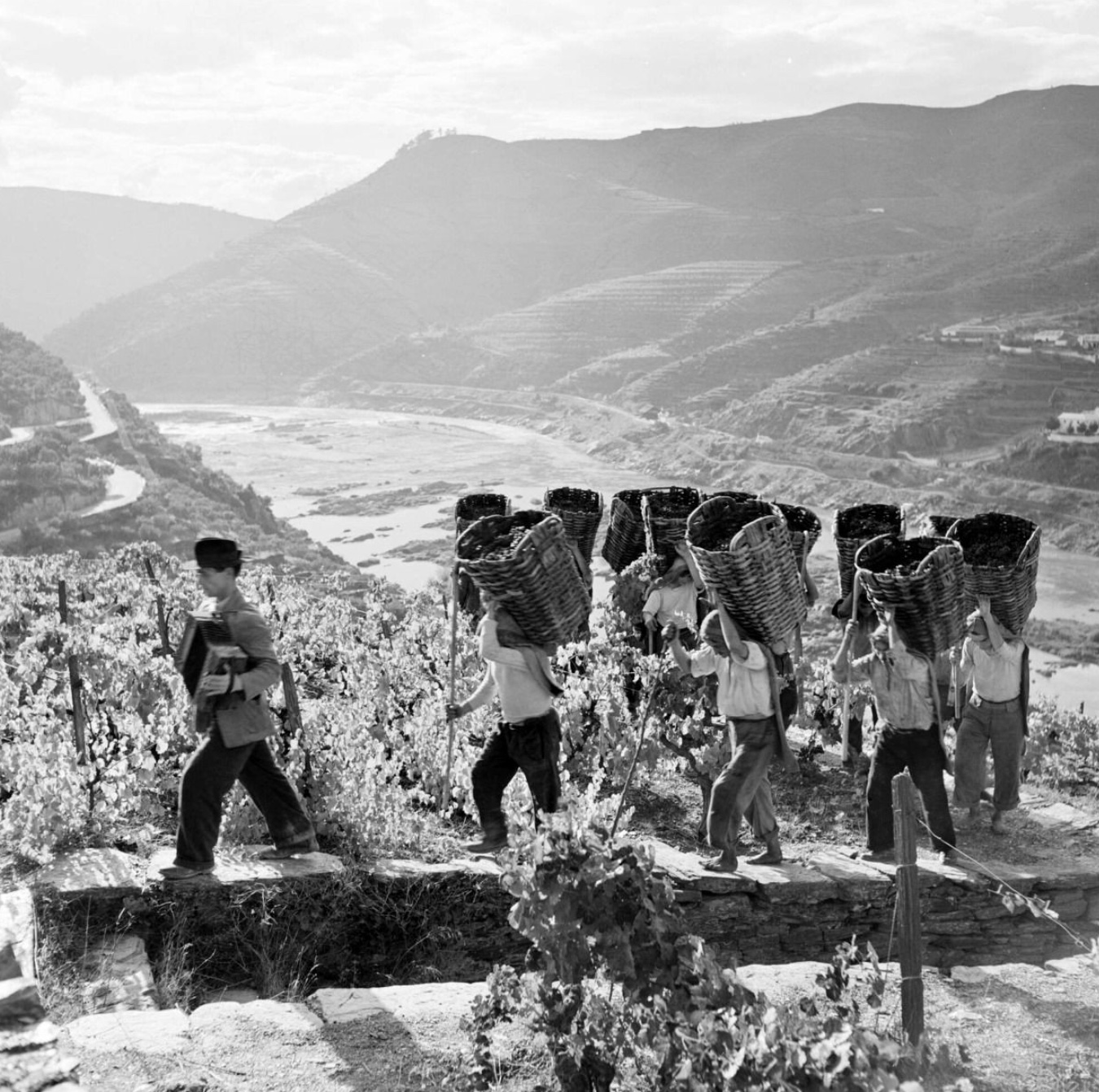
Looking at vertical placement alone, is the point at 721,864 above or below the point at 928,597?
below

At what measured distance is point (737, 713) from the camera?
4.84 metres

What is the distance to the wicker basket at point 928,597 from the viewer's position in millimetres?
5047

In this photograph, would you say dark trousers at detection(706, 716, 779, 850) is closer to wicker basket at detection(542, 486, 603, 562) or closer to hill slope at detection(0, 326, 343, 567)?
wicker basket at detection(542, 486, 603, 562)

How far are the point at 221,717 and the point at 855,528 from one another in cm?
479

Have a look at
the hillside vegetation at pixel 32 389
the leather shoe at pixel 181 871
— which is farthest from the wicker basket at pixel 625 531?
the hillside vegetation at pixel 32 389

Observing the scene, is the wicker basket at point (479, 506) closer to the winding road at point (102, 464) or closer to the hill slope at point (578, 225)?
the winding road at point (102, 464)

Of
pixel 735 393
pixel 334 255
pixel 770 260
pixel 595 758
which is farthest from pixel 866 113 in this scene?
pixel 595 758

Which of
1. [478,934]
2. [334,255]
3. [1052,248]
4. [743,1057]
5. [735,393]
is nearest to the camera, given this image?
[743,1057]

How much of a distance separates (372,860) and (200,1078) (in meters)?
1.53

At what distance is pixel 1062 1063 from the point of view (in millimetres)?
3588

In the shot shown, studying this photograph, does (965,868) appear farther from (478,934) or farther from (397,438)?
(397,438)

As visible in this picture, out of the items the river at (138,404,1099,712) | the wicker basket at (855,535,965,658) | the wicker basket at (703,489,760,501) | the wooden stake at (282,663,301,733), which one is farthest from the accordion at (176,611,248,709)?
the river at (138,404,1099,712)

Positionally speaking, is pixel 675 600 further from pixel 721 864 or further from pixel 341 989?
pixel 341 989

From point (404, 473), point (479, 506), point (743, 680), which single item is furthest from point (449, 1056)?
point (404, 473)
